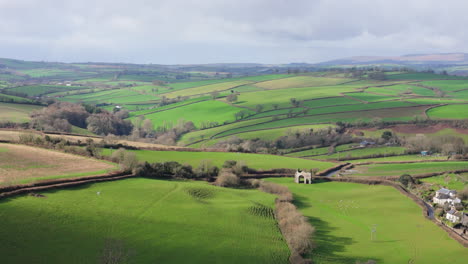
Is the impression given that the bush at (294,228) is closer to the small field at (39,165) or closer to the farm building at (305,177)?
the farm building at (305,177)

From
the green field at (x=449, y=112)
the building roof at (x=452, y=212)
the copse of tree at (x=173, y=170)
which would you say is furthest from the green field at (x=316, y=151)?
the building roof at (x=452, y=212)

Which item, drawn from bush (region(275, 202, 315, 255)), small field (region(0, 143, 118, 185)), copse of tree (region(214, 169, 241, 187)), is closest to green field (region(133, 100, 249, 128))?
copse of tree (region(214, 169, 241, 187))

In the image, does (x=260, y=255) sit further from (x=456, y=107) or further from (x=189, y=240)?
(x=456, y=107)

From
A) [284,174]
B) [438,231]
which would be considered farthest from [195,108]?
[438,231]

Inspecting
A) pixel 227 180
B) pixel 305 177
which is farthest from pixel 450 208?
pixel 227 180

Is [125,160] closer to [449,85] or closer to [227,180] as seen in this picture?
[227,180]

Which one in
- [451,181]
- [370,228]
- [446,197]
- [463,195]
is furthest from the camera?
[451,181]
